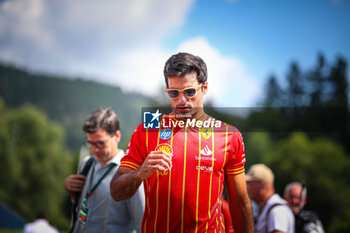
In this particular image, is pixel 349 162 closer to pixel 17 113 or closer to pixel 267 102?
pixel 267 102

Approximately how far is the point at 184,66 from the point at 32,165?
44.1 metres

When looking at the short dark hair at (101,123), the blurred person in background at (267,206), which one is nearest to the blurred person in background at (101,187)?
the short dark hair at (101,123)

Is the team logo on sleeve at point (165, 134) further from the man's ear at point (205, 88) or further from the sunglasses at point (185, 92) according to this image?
the man's ear at point (205, 88)

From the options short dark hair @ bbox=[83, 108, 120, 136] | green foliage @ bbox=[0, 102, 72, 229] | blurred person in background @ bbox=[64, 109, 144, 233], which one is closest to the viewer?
blurred person in background @ bbox=[64, 109, 144, 233]

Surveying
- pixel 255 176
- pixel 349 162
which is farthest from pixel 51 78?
pixel 255 176

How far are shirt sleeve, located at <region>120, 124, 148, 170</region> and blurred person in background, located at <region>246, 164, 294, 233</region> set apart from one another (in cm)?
251

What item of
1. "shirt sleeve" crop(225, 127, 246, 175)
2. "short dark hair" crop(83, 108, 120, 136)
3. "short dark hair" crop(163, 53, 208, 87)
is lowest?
"shirt sleeve" crop(225, 127, 246, 175)

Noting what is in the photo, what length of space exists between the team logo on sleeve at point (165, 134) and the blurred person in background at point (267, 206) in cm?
248

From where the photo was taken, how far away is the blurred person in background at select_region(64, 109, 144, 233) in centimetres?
313

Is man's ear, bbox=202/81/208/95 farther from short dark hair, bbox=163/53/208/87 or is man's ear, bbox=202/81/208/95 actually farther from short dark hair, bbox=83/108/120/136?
short dark hair, bbox=83/108/120/136

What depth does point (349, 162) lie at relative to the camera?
40.9 meters

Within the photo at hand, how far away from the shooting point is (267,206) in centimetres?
434

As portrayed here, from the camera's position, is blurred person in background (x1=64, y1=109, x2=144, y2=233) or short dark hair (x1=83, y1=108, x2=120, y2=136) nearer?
blurred person in background (x1=64, y1=109, x2=144, y2=233)

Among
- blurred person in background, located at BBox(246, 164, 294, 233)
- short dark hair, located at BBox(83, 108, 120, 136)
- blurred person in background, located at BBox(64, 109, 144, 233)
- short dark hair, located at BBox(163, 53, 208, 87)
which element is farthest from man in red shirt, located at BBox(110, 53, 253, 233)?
blurred person in background, located at BBox(246, 164, 294, 233)
